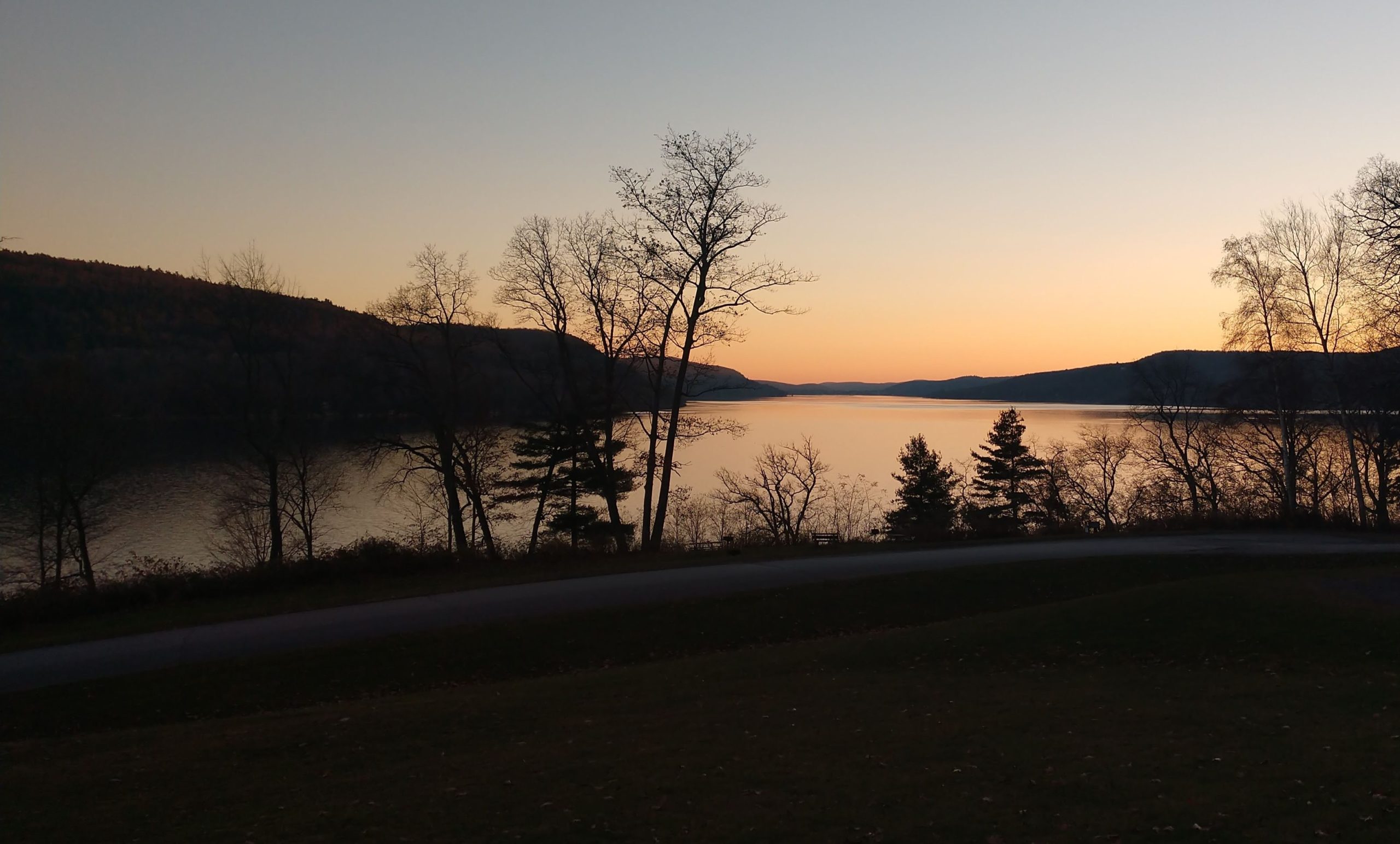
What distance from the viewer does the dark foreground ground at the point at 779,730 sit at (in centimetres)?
604

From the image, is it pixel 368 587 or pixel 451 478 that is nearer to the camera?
pixel 368 587

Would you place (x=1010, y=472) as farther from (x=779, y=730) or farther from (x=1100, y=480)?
(x=779, y=730)

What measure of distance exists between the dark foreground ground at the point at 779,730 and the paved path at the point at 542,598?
0.81 m

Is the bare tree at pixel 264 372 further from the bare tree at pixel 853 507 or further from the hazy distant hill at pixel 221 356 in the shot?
the bare tree at pixel 853 507

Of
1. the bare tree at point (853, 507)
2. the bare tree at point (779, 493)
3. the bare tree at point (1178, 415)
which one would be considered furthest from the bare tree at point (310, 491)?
the bare tree at point (1178, 415)

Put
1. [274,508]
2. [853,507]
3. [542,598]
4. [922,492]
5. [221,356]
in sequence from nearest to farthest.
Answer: [542,598], [274,508], [221,356], [922,492], [853,507]

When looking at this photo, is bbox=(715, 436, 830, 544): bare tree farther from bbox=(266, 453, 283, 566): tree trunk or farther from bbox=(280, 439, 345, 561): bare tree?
bbox=(280, 439, 345, 561): bare tree

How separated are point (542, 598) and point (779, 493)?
88.2 ft

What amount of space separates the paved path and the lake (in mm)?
12688

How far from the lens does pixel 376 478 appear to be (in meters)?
54.0

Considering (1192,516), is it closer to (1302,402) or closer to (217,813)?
(1302,402)

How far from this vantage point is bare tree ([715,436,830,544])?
40.2 metres

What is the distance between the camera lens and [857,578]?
17.3m

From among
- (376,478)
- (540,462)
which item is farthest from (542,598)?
(376,478)
